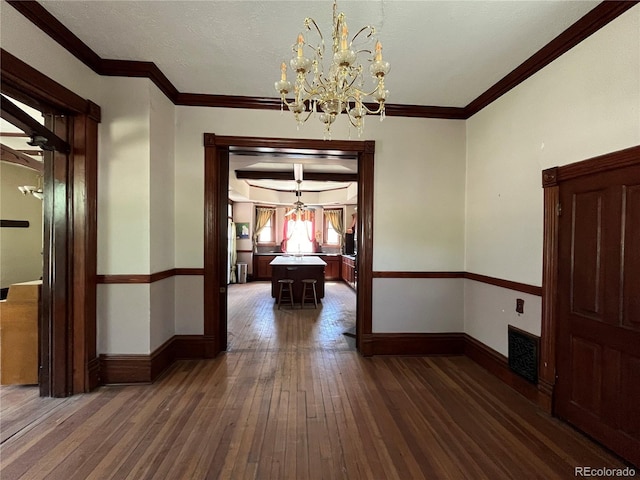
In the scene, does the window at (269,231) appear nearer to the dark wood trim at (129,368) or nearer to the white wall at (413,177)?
the white wall at (413,177)

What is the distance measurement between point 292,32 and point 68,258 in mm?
2669

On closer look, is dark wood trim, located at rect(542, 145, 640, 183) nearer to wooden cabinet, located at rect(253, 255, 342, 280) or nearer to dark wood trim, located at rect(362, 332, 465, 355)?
dark wood trim, located at rect(362, 332, 465, 355)

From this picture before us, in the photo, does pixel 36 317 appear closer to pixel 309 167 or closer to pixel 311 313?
pixel 311 313

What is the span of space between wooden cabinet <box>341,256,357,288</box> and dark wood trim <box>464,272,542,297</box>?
16.9ft

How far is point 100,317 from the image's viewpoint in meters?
2.85

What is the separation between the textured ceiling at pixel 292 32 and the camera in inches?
82.4

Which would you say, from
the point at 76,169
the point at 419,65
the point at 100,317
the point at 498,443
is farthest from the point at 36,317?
the point at 419,65

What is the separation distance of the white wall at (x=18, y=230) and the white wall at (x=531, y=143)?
4535 millimetres

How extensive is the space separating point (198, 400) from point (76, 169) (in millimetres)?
2283

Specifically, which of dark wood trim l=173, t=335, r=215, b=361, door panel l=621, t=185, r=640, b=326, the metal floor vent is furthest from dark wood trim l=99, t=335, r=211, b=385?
door panel l=621, t=185, r=640, b=326

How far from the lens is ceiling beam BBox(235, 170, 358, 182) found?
7.86m

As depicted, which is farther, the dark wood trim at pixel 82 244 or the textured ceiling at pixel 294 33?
the dark wood trim at pixel 82 244

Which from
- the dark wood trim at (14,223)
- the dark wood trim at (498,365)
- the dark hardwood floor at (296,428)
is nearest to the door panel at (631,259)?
the dark hardwood floor at (296,428)

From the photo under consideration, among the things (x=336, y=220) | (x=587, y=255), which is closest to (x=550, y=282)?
(x=587, y=255)
